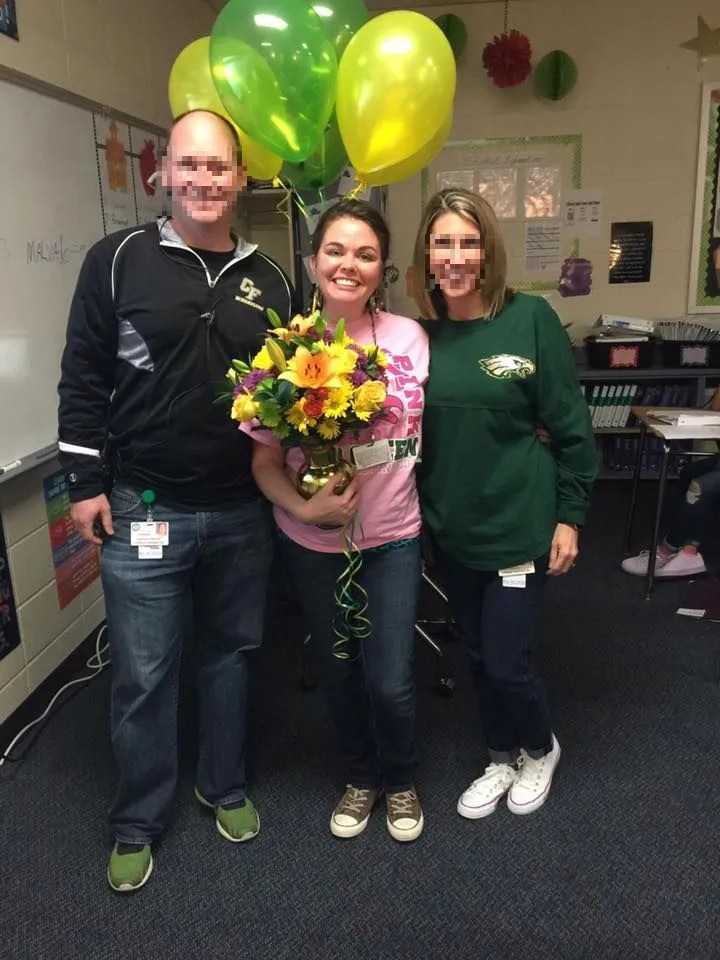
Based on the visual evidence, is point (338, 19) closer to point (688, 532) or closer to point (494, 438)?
point (494, 438)

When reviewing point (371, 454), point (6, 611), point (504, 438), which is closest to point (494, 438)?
point (504, 438)

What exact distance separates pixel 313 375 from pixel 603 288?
379 centimetres

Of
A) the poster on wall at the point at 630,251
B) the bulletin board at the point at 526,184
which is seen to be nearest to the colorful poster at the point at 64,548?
the bulletin board at the point at 526,184

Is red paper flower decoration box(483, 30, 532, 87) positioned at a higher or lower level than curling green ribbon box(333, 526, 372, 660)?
higher

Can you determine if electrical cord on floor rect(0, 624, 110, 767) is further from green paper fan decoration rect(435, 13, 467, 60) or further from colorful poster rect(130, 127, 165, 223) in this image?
green paper fan decoration rect(435, 13, 467, 60)

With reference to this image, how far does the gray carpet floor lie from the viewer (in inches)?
61.6

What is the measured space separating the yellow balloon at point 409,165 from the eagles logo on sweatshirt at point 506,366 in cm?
48

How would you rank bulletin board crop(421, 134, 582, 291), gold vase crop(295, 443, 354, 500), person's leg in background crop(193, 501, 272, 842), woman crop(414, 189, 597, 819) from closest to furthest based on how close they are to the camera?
1. gold vase crop(295, 443, 354, 500)
2. woman crop(414, 189, 597, 819)
3. person's leg in background crop(193, 501, 272, 842)
4. bulletin board crop(421, 134, 582, 291)

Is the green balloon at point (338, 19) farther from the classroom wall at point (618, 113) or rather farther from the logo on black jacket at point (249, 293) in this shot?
the classroom wall at point (618, 113)

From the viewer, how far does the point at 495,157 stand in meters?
4.51

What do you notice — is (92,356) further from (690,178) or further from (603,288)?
(690,178)

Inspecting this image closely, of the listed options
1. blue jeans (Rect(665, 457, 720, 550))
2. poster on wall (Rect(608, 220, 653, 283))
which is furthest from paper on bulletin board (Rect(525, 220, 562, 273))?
blue jeans (Rect(665, 457, 720, 550))

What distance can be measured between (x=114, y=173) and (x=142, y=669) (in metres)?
1.94

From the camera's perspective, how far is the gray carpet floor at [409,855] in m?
1.57
